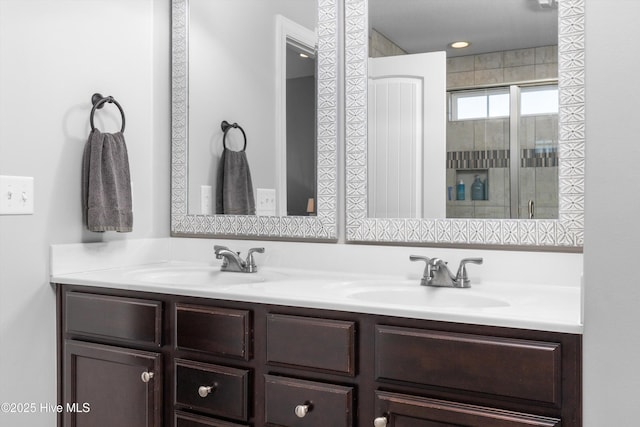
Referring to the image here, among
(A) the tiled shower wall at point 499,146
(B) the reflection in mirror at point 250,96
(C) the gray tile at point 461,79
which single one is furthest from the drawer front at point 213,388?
(C) the gray tile at point 461,79

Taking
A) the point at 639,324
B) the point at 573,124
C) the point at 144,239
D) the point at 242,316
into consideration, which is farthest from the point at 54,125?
the point at 639,324

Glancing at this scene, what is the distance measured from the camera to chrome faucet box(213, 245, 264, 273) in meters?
1.90

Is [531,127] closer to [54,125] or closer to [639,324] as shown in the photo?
[639,324]

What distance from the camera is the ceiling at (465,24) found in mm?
1574

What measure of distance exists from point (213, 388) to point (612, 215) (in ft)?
3.52

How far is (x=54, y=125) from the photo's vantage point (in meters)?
1.79

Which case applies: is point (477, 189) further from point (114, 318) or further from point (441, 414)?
point (114, 318)

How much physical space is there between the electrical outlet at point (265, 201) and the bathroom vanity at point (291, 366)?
0.57 metres

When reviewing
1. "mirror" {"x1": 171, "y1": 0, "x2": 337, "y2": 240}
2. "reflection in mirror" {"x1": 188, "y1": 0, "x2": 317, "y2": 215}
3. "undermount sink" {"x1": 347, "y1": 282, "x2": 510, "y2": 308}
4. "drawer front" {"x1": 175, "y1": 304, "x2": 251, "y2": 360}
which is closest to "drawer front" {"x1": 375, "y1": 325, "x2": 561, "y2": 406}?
"undermount sink" {"x1": 347, "y1": 282, "x2": 510, "y2": 308}

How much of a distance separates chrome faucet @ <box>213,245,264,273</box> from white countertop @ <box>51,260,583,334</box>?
1.3 inches

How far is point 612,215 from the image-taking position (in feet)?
3.21

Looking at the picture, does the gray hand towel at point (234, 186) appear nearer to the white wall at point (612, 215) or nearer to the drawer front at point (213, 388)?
the drawer front at point (213, 388)

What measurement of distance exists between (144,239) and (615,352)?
1.72 m

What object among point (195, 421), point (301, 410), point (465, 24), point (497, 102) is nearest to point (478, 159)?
point (497, 102)
